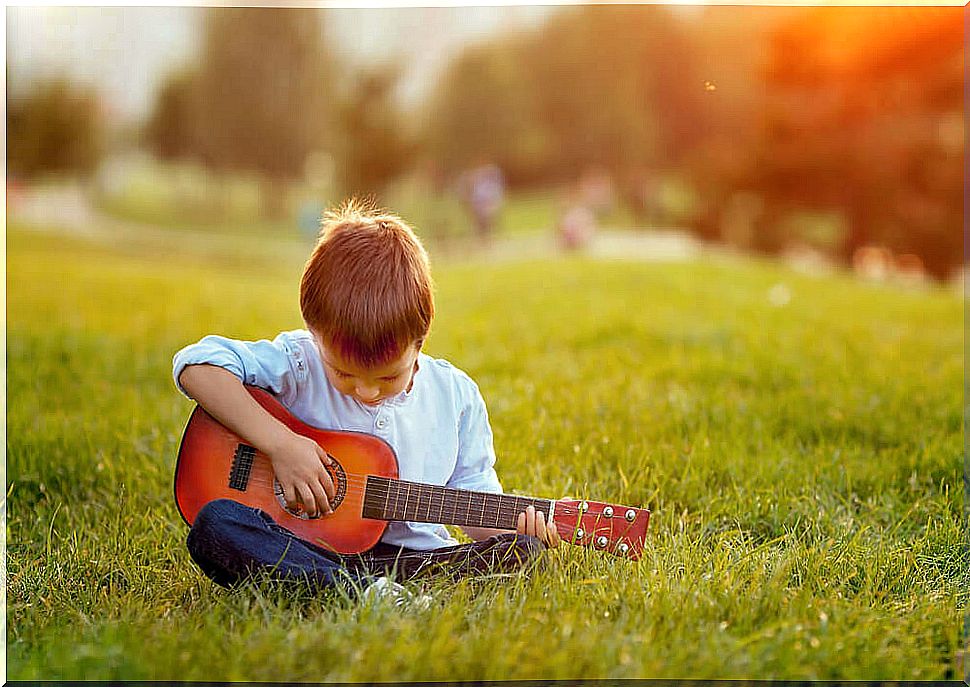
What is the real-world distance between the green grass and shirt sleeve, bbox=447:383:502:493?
27 centimetres

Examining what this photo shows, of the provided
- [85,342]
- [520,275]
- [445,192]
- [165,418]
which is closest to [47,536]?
[165,418]

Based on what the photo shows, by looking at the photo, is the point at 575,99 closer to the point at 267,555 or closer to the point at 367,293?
the point at 367,293

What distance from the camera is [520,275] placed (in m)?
7.03

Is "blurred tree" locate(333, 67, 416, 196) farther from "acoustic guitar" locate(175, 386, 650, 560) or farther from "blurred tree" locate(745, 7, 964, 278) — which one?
"acoustic guitar" locate(175, 386, 650, 560)

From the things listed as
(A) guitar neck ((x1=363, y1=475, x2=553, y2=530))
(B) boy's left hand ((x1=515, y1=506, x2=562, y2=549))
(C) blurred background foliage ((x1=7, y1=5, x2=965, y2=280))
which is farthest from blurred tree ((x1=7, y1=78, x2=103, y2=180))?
(B) boy's left hand ((x1=515, y1=506, x2=562, y2=549))

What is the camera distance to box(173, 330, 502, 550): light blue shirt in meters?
2.11

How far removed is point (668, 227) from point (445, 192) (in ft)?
16.4

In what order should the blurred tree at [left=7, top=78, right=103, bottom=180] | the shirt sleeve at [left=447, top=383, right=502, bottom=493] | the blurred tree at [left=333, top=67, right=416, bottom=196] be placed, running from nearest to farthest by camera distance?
the shirt sleeve at [left=447, top=383, right=502, bottom=493], the blurred tree at [left=7, top=78, right=103, bottom=180], the blurred tree at [left=333, top=67, right=416, bottom=196]

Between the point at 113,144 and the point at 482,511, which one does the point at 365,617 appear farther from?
the point at 113,144

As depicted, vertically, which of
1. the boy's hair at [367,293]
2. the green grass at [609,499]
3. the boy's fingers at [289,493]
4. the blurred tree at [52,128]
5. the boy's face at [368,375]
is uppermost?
the blurred tree at [52,128]

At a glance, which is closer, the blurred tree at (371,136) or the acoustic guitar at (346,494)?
the acoustic guitar at (346,494)

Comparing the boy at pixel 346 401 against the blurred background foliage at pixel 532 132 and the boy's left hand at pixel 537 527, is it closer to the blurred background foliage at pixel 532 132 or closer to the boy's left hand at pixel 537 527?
the boy's left hand at pixel 537 527

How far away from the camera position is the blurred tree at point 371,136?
69.4 feet

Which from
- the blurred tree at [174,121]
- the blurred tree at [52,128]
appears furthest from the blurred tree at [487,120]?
the blurred tree at [52,128]
